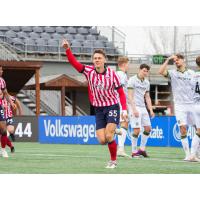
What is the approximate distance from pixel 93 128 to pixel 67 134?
1236 millimetres

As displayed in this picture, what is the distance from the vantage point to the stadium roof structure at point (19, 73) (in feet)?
104

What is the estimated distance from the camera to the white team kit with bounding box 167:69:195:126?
46.5ft

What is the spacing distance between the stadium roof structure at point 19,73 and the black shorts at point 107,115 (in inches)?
782

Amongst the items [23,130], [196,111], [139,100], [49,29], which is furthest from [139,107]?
[49,29]

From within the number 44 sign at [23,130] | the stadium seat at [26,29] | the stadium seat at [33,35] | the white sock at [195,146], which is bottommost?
the number 44 sign at [23,130]

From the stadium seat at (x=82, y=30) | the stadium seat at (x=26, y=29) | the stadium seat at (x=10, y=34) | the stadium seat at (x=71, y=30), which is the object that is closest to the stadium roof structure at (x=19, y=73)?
the stadium seat at (x=10, y=34)

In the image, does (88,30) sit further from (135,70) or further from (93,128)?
(93,128)

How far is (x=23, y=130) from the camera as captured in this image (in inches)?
1080

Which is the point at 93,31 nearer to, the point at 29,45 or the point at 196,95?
→ the point at 29,45

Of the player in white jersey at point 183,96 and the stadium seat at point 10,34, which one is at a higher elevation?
the stadium seat at point 10,34

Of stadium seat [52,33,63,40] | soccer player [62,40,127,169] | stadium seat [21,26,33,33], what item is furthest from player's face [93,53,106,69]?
stadium seat [21,26,33,33]

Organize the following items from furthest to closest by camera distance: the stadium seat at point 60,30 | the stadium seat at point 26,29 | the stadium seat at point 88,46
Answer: the stadium seat at point 60,30
the stadium seat at point 26,29
the stadium seat at point 88,46

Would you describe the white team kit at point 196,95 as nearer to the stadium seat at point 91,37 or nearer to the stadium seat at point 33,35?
the stadium seat at point 33,35

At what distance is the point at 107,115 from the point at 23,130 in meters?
16.0
